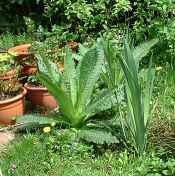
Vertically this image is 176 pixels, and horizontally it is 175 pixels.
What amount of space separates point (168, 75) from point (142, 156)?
157 cm

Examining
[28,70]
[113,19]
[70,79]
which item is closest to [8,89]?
[28,70]

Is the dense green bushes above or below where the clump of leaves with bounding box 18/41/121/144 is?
above

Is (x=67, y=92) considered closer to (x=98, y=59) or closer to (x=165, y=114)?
(x=98, y=59)

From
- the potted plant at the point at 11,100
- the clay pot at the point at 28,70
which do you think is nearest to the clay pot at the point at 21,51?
the clay pot at the point at 28,70

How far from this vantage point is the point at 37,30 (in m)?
6.67

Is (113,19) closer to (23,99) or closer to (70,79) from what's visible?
(23,99)

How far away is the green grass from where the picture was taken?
154 inches

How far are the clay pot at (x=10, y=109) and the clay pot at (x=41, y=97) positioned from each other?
0.72 ft

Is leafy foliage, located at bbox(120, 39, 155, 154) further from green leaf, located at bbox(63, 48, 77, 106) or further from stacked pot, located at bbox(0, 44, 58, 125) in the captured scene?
stacked pot, located at bbox(0, 44, 58, 125)

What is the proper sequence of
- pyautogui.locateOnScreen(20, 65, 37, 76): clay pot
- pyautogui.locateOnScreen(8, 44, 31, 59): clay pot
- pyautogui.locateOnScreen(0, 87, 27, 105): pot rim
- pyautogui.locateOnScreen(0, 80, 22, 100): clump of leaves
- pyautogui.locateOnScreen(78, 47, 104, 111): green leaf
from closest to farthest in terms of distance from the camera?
1. pyautogui.locateOnScreen(78, 47, 104, 111): green leaf
2. pyautogui.locateOnScreen(0, 87, 27, 105): pot rim
3. pyautogui.locateOnScreen(0, 80, 22, 100): clump of leaves
4. pyautogui.locateOnScreen(20, 65, 37, 76): clay pot
5. pyautogui.locateOnScreen(8, 44, 31, 59): clay pot

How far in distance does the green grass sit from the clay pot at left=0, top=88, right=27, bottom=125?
2.14 ft

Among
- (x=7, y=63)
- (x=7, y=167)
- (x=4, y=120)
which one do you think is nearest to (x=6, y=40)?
(x=7, y=63)

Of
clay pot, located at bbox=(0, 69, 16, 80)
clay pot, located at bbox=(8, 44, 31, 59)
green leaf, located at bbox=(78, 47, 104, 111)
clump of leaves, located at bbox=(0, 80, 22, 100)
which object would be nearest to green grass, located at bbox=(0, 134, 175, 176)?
green leaf, located at bbox=(78, 47, 104, 111)

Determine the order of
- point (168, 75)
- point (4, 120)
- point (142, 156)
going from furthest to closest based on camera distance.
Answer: point (168, 75) → point (4, 120) → point (142, 156)
